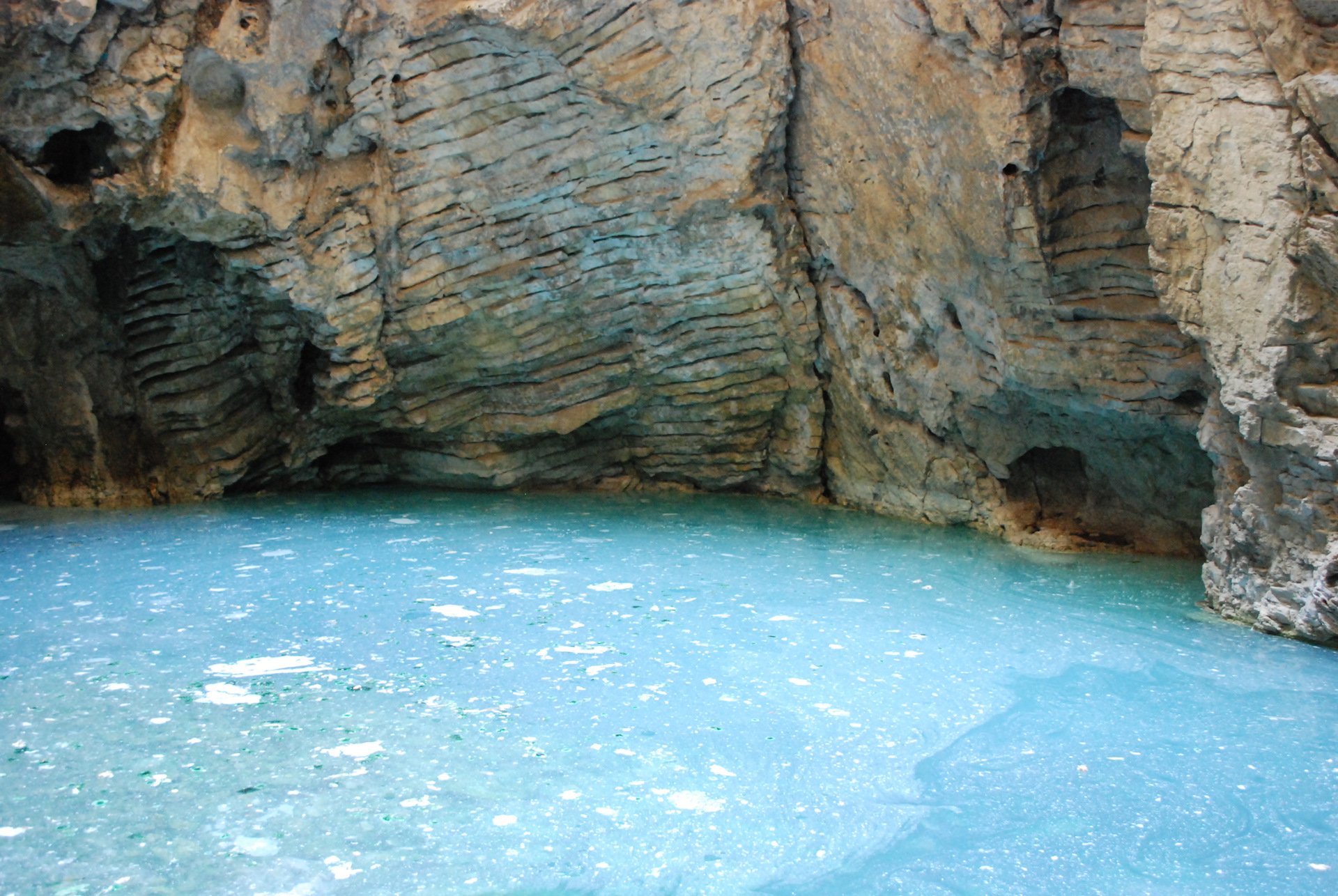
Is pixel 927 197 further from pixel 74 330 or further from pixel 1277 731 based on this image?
pixel 74 330

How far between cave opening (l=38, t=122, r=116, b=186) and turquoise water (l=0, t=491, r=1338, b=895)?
7.99 feet

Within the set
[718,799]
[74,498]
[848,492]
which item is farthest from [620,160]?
[718,799]

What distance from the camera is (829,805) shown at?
9.92ft

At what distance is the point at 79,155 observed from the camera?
6.98 m

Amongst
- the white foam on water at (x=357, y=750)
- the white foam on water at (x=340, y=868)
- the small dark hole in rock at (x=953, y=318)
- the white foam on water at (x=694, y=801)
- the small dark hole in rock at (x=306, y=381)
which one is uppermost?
the small dark hole in rock at (x=953, y=318)

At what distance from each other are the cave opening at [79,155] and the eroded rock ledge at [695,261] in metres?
0.03

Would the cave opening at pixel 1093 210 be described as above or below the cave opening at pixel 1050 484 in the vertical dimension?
above

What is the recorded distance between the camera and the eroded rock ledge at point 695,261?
15.2ft

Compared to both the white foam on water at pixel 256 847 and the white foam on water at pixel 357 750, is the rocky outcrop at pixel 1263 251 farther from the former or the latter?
the white foam on water at pixel 256 847

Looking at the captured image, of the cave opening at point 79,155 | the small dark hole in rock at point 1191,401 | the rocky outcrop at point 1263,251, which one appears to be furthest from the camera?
the cave opening at point 79,155

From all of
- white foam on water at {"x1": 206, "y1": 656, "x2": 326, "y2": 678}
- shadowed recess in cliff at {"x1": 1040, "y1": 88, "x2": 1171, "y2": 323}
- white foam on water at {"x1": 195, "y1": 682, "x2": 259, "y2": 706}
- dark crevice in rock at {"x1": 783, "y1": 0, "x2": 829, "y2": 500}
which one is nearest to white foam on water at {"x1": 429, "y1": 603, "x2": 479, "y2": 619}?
white foam on water at {"x1": 206, "y1": 656, "x2": 326, "y2": 678}

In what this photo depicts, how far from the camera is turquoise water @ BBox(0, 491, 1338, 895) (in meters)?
2.69

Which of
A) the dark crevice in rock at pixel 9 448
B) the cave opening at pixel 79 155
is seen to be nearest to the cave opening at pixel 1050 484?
the cave opening at pixel 79 155

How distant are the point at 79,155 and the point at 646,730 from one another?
556 cm
